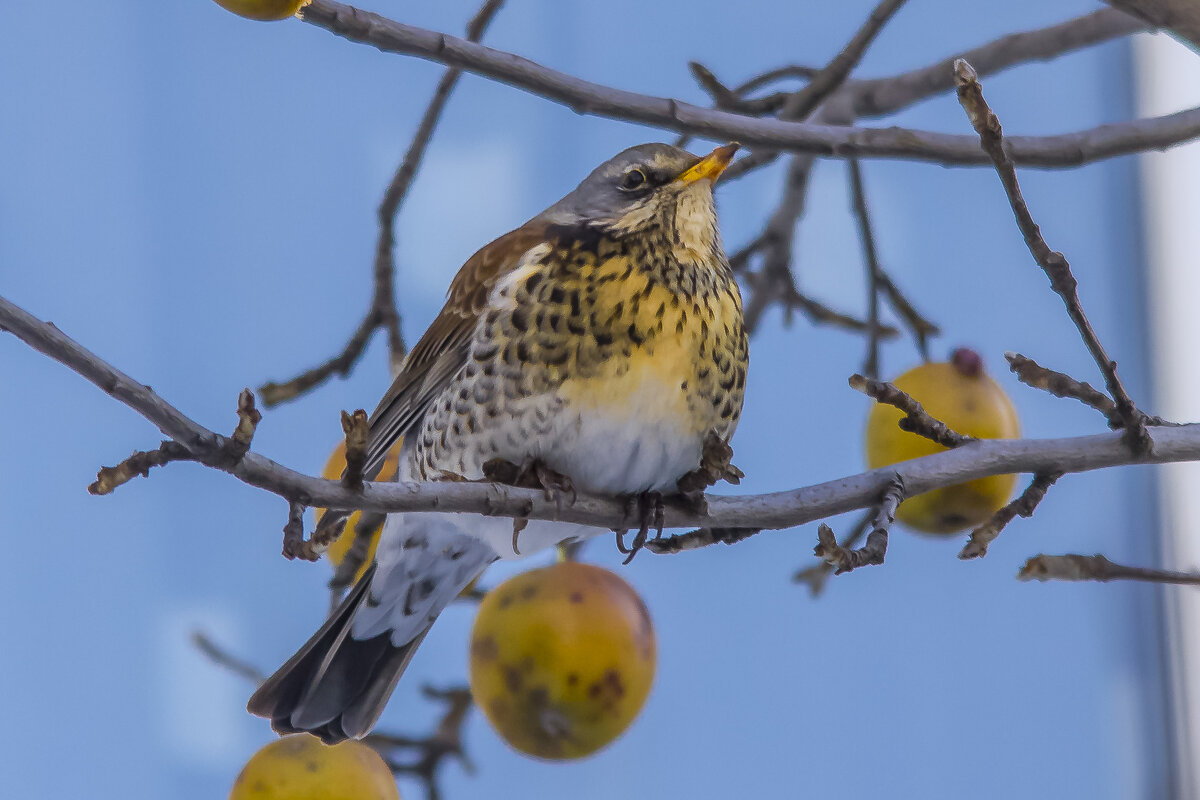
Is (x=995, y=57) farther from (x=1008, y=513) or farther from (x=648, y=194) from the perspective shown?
(x=1008, y=513)

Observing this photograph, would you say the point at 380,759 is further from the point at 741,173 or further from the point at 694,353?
the point at 741,173

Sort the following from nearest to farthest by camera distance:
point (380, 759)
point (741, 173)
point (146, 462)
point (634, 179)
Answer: point (146, 462) < point (380, 759) < point (634, 179) < point (741, 173)

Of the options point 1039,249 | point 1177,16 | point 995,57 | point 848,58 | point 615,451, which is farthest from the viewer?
point 995,57

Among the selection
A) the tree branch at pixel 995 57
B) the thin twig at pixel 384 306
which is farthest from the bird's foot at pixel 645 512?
the tree branch at pixel 995 57

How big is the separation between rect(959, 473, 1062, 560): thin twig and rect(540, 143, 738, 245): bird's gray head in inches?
14.4

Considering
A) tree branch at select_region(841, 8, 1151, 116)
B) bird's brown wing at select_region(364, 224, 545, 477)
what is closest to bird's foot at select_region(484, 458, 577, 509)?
bird's brown wing at select_region(364, 224, 545, 477)

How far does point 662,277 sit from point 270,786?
0.50 m

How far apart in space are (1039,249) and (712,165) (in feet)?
1.20

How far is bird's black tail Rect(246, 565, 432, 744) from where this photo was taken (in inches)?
46.1

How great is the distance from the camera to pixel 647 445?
1.03 metres

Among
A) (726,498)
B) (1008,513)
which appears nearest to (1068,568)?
(1008,513)

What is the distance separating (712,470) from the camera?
37.5 inches

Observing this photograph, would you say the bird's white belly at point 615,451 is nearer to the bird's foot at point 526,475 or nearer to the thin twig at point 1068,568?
the bird's foot at point 526,475

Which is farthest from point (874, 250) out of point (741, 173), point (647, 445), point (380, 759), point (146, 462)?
point (146, 462)
